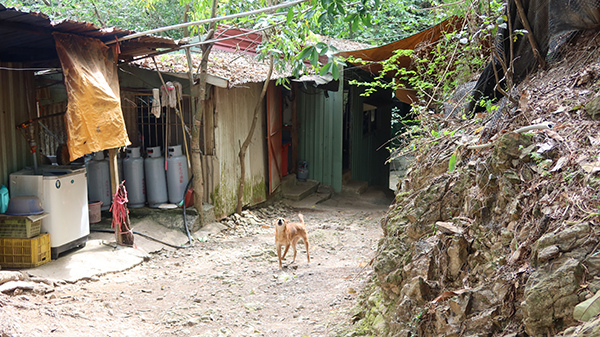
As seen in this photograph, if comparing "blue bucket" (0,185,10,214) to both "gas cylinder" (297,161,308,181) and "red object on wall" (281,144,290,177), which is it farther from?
"gas cylinder" (297,161,308,181)

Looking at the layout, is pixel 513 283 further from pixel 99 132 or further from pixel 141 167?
pixel 141 167

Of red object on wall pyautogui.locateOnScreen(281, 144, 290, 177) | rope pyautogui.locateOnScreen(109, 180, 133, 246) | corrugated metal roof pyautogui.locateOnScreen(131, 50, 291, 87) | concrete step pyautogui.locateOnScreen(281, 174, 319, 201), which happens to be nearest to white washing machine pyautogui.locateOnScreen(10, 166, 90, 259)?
rope pyautogui.locateOnScreen(109, 180, 133, 246)

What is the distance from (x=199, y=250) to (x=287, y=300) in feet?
9.63

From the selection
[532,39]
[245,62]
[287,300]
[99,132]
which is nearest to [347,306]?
[287,300]

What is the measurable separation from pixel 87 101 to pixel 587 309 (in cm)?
602

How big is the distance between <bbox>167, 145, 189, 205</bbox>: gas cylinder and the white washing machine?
2268mm

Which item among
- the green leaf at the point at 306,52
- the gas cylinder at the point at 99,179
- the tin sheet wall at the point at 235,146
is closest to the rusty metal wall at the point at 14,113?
the gas cylinder at the point at 99,179

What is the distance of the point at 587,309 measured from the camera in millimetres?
2480

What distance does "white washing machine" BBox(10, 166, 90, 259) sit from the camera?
700 centimetres

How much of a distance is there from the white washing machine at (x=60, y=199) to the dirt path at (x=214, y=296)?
2.77 feet

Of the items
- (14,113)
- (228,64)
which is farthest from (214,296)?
(228,64)

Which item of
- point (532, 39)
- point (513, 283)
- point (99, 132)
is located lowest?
point (513, 283)

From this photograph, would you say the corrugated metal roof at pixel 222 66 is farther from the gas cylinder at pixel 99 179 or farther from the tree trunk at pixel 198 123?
the gas cylinder at pixel 99 179

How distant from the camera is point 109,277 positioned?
7117 mm
